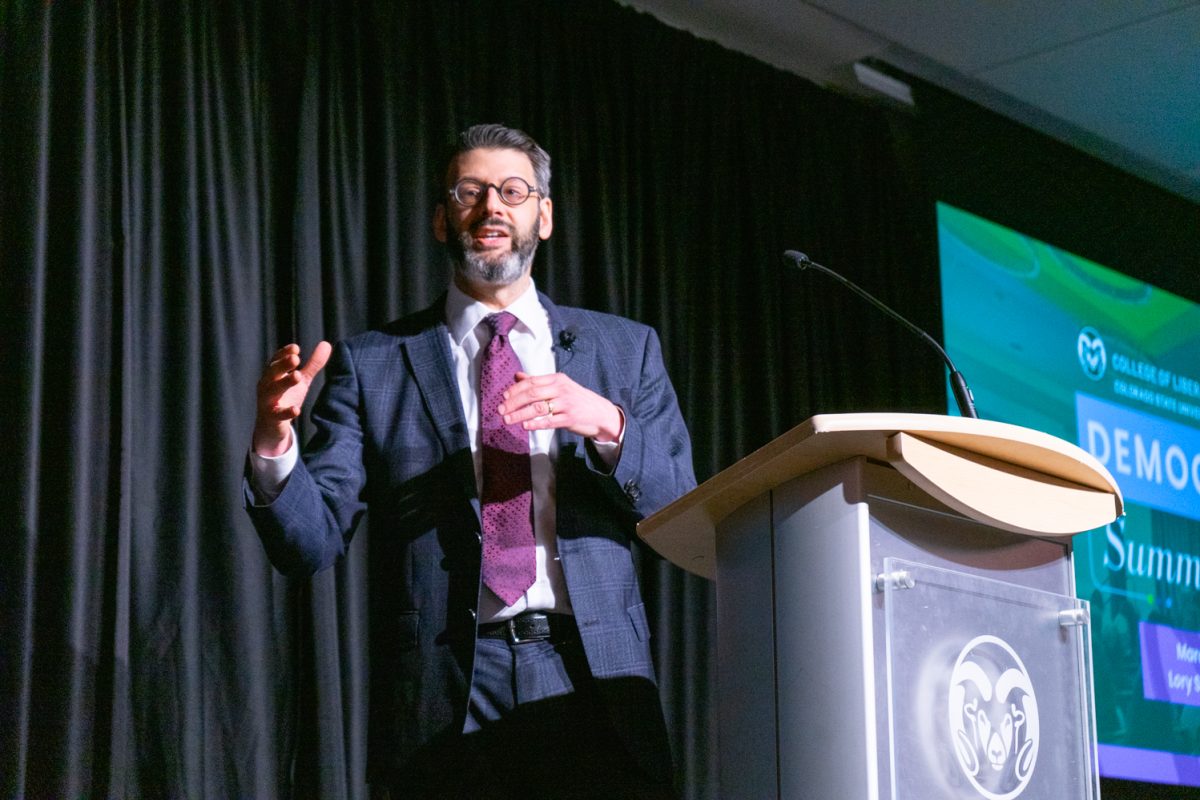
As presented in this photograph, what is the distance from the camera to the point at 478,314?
2416 millimetres

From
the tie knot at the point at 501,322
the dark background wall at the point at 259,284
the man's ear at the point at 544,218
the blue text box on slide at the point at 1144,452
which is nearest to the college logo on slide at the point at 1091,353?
the blue text box on slide at the point at 1144,452

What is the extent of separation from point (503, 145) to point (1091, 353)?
3.50 meters

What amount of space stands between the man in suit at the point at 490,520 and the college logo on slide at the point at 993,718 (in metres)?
0.63

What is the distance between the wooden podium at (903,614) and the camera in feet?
4.91

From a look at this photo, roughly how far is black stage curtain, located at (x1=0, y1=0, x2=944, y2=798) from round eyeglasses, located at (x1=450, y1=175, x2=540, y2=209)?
3.58ft

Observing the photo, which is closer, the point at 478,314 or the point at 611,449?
the point at 611,449

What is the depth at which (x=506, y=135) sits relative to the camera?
101 inches

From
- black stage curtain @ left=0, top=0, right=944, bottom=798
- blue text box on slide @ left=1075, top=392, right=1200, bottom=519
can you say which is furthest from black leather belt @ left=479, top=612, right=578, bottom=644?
blue text box on slide @ left=1075, top=392, right=1200, bottom=519

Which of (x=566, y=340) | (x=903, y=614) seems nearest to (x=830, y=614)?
(x=903, y=614)

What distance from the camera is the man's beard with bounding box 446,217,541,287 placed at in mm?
2441

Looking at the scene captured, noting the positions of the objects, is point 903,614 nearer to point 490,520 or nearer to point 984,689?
point 984,689

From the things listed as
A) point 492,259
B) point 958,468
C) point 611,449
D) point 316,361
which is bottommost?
point 958,468

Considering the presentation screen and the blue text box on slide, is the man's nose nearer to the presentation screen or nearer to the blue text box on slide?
the presentation screen

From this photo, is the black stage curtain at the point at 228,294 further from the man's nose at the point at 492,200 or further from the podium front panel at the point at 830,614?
the podium front panel at the point at 830,614
